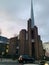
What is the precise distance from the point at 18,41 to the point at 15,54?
6328 millimetres

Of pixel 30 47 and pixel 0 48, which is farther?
pixel 0 48

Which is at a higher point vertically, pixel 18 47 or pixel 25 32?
pixel 25 32

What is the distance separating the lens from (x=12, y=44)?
81.4 meters

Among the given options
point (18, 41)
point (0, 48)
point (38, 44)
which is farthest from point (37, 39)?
point (0, 48)

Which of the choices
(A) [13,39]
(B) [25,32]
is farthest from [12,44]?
(B) [25,32]

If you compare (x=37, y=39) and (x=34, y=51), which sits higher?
(x=37, y=39)

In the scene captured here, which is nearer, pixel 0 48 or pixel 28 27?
pixel 28 27

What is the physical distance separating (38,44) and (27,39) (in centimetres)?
502

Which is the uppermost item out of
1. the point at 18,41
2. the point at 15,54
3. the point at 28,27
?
the point at 28,27

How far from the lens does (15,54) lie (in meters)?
78.4

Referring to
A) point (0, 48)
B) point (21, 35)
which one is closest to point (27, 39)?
point (21, 35)

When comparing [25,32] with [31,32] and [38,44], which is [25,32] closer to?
[31,32]

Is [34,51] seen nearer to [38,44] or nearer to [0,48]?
[38,44]

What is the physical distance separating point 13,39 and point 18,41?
2320mm
